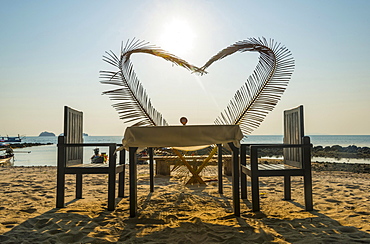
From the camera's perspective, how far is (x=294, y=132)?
3.38 metres

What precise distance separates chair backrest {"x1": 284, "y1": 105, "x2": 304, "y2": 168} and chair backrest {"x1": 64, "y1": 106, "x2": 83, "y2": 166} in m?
2.72

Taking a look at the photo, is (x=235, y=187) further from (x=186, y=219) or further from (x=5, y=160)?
(x=5, y=160)

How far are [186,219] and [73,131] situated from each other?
1.91 metres

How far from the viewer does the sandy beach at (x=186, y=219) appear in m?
2.15

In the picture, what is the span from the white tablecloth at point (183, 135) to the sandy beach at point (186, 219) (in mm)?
742

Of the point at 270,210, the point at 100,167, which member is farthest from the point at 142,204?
the point at 270,210

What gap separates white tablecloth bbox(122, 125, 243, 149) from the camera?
2.67 metres

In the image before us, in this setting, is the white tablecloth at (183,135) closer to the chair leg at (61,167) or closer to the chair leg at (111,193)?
the chair leg at (111,193)

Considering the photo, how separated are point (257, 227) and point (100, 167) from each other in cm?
182

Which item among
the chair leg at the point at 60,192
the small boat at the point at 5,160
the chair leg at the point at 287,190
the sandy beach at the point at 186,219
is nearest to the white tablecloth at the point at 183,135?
the sandy beach at the point at 186,219

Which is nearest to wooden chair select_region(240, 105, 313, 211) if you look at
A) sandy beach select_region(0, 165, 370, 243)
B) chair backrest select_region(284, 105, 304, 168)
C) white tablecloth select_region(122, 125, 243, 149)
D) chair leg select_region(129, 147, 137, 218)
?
chair backrest select_region(284, 105, 304, 168)

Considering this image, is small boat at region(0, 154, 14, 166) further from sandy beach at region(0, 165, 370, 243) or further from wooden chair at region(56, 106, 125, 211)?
wooden chair at region(56, 106, 125, 211)

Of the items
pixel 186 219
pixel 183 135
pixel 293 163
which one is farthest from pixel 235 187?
pixel 293 163

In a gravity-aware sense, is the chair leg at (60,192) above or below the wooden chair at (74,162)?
below
